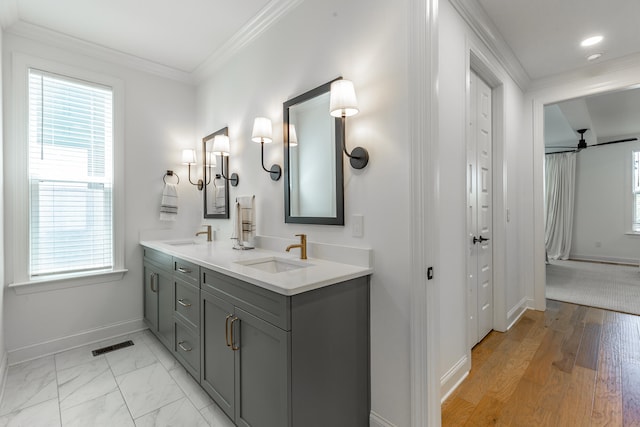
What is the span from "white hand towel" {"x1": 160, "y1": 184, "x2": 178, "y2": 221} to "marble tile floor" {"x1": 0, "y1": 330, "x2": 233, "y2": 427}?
1.28m

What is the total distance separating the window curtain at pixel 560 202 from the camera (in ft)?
21.4

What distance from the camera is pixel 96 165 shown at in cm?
275

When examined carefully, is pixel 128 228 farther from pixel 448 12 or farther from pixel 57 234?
pixel 448 12

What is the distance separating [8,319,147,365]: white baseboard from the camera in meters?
2.38

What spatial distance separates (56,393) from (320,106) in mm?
2608

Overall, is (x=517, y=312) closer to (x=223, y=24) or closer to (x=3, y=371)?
(x=223, y=24)

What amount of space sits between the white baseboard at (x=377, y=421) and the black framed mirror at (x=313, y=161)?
1.07m

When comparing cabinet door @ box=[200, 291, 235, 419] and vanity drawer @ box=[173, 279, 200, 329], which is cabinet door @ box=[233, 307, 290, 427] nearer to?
cabinet door @ box=[200, 291, 235, 419]

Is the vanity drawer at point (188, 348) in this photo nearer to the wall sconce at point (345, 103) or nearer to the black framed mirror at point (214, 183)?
the black framed mirror at point (214, 183)

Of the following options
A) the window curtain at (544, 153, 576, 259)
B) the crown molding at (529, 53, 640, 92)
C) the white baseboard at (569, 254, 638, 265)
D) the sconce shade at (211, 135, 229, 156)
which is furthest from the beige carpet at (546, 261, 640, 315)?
the sconce shade at (211, 135, 229, 156)

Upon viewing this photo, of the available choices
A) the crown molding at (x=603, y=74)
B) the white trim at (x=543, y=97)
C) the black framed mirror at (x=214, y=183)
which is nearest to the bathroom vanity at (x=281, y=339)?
the black framed mirror at (x=214, y=183)

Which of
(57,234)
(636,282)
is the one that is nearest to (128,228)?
(57,234)

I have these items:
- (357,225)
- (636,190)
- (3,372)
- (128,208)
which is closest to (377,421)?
(357,225)

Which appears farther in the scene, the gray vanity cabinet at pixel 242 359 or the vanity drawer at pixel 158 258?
the vanity drawer at pixel 158 258
